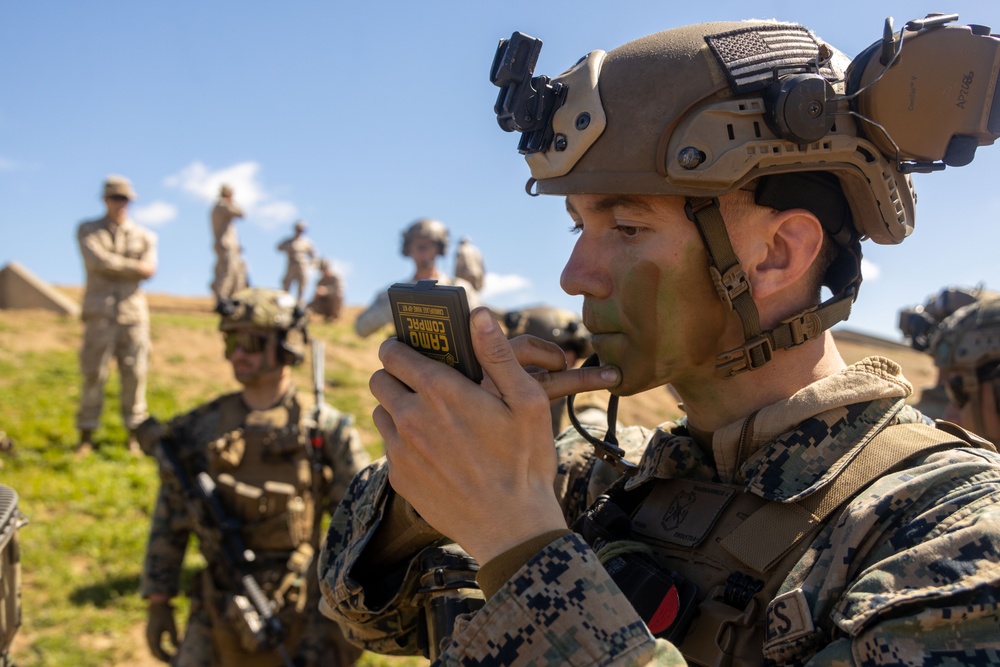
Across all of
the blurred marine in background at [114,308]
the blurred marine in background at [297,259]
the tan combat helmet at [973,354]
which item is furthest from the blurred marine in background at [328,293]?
the tan combat helmet at [973,354]

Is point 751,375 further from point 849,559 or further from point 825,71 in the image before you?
point 825,71

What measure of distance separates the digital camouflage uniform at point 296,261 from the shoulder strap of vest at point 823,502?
21.8 meters

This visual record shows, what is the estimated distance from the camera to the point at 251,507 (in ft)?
20.3

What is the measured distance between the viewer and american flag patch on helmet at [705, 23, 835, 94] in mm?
2109

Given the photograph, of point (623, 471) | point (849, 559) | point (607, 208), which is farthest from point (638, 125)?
point (849, 559)

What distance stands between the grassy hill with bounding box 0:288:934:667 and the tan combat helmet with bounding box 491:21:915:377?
635 centimetres

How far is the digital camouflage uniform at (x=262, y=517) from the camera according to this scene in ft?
19.1

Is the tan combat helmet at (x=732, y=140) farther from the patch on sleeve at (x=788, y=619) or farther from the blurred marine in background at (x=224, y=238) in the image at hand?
the blurred marine in background at (x=224, y=238)

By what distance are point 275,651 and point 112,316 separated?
7.34m

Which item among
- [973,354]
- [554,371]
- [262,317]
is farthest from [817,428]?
[262,317]

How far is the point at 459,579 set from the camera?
2367 millimetres

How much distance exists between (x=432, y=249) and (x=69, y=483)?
5371 mm

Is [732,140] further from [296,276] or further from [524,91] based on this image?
[296,276]

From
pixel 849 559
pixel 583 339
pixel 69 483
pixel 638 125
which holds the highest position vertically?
pixel 638 125
